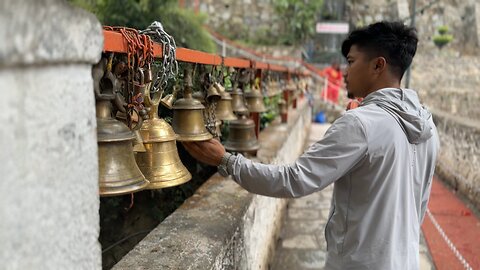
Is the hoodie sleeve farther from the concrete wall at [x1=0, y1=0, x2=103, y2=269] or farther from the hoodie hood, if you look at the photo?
the concrete wall at [x1=0, y1=0, x2=103, y2=269]

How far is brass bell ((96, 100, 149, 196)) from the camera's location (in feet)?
4.79

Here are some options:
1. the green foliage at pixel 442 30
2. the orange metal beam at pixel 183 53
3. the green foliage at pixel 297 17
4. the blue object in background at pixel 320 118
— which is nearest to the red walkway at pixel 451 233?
the orange metal beam at pixel 183 53

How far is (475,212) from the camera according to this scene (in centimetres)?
620

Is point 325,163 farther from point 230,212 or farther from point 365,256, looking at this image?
point 230,212

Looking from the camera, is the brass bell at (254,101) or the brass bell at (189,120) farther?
the brass bell at (254,101)

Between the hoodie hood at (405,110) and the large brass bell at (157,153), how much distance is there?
0.96 m

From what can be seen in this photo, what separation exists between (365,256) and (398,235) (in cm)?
18

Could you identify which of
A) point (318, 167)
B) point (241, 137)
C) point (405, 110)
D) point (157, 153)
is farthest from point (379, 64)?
point (241, 137)

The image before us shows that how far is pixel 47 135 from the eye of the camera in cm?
92

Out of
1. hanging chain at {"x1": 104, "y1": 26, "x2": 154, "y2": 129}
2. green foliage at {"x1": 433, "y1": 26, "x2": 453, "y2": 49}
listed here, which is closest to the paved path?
hanging chain at {"x1": 104, "y1": 26, "x2": 154, "y2": 129}

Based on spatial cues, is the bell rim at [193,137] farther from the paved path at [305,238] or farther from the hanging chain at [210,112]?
the paved path at [305,238]

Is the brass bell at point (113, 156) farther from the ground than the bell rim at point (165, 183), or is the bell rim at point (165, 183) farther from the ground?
the brass bell at point (113, 156)

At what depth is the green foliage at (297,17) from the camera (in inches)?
924

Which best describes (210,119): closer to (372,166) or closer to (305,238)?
(372,166)
